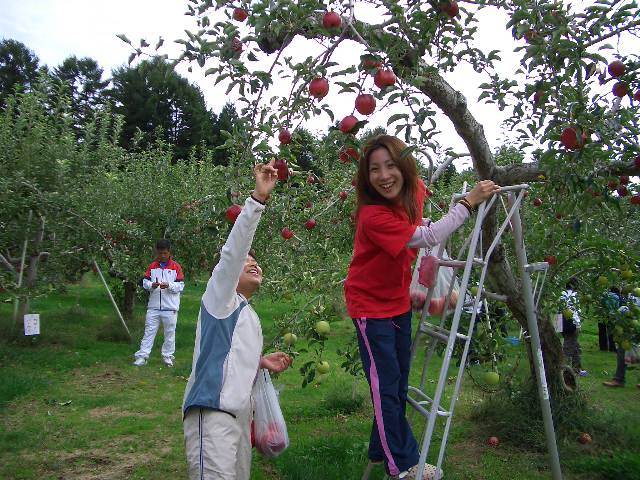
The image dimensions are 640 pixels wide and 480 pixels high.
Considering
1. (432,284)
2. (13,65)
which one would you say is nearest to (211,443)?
(432,284)

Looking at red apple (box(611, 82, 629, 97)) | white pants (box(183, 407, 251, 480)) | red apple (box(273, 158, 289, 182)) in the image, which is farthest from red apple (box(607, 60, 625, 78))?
white pants (box(183, 407, 251, 480))

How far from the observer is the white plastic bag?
2.25m

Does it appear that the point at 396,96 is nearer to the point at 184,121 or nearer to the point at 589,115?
the point at 589,115

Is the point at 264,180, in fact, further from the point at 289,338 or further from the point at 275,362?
the point at 289,338

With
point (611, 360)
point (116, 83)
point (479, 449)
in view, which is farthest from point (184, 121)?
point (479, 449)

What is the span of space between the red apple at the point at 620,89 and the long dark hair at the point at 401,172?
3.53 feet

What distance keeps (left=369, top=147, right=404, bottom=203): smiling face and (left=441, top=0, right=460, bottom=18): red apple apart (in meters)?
0.55

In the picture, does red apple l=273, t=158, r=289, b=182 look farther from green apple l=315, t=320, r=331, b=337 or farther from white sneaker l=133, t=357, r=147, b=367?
white sneaker l=133, t=357, r=147, b=367

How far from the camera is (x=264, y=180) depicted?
78.2 inches

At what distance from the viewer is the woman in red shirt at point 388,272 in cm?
219

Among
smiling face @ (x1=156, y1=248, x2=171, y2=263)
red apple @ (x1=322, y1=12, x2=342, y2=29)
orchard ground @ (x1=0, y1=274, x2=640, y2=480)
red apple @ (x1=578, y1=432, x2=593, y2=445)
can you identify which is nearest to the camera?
red apple @ (x1=322, y1=12, x2=342, y2=29)

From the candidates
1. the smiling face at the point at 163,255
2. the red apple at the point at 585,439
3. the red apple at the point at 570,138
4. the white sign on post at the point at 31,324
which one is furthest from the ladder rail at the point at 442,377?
the white sign on post at the point at 31,324

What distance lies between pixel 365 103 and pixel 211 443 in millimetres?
1274

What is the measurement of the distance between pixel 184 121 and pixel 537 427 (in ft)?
96.9
